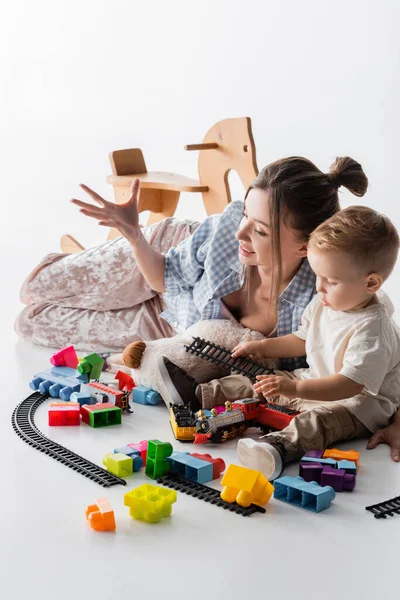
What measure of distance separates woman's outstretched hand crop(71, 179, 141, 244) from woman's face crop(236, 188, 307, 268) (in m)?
0.26

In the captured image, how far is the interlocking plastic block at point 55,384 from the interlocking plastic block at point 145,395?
119 mm

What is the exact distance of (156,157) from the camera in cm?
345

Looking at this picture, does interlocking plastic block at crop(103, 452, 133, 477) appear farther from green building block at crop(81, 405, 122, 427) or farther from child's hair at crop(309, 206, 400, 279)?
child's hair at crop(309, 206, 400, 279)

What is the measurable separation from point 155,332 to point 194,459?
82 cm

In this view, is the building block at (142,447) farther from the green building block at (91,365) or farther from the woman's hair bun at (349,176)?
the woman's hair bun at (349,176)

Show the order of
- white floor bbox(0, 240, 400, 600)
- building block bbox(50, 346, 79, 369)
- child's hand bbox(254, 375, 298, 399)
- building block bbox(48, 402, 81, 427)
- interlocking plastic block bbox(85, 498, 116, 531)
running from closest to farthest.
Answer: white floor bbox(0, 240, 400, 600)
interlocking plastic block bbox(85, 498, 116, 531)
child's hand bbox(254, 375, 298, 399)
building block bbox(48, 402, 81, 427)
building block bbox(50, 346, 79, 369)

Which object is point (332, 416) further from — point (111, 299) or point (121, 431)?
point (111, 299)

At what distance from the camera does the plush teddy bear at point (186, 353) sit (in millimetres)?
1667

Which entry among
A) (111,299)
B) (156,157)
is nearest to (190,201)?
(156,157)

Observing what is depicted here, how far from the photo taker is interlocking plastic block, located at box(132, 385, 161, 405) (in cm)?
165

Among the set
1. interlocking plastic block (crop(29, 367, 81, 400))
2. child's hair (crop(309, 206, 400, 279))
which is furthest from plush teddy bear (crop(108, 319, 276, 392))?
child's hair (crop(309, 206, 400, 279))

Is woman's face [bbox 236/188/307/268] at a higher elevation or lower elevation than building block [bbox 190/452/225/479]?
higher

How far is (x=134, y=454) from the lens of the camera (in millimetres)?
1310

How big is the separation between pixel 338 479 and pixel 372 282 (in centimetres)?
36
